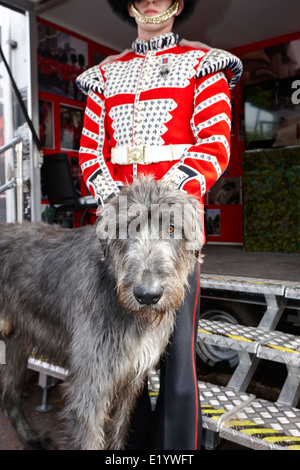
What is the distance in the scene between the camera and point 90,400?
162 centimetres

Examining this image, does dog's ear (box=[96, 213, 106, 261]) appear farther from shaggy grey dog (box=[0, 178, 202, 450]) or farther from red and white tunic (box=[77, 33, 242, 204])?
red and white tunic (box=[77, 33, 242, 204])

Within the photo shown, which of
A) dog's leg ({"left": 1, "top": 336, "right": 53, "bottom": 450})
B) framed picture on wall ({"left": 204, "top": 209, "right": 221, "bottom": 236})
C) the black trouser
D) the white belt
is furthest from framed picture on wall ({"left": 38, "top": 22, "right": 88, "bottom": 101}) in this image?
the black trouser

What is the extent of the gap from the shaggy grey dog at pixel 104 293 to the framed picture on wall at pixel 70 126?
4651 mm

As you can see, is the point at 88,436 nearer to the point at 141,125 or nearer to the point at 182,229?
the point at 182,229

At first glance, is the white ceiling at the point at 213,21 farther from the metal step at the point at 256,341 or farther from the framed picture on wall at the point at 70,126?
the metal step at the point at 256,341

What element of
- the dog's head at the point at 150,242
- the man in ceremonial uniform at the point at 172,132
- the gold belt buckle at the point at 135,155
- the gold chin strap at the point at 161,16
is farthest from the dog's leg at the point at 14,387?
the gold chin strap at the point at 161,16

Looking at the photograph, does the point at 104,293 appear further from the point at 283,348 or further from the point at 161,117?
the point at 283,348

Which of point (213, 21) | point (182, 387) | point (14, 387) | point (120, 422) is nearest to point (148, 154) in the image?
point (182, 387)

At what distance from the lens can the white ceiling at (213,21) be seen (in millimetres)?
5465

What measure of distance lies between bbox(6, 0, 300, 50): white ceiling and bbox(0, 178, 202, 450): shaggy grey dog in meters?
4.51

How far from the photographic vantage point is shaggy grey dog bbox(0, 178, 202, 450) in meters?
1.35

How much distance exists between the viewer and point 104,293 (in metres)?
1.57

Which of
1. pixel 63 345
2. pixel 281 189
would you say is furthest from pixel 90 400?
pixel 281 189
